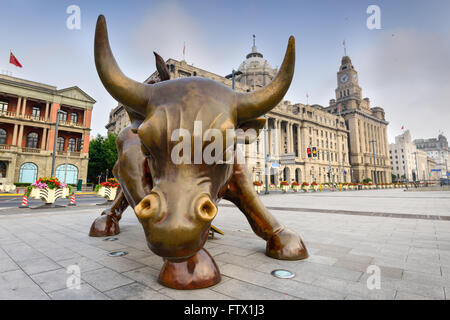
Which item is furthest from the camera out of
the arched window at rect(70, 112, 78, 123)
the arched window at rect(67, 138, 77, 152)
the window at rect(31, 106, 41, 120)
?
the arched window at rect(70, 112, 78, 123)

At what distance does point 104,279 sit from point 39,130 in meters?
41.7

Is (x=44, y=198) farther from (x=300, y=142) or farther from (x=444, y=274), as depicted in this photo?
(x=300, y=142)

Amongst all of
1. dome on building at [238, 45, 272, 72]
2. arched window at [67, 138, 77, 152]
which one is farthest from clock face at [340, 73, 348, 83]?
arched window at [67, 138, 77, 152]

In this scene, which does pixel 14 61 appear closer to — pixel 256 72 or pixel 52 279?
pixel 52 279

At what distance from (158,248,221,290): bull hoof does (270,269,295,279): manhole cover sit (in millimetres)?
672

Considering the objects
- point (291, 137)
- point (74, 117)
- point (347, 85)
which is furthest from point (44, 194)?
point (347, 85)

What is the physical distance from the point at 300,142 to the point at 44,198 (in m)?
60.7

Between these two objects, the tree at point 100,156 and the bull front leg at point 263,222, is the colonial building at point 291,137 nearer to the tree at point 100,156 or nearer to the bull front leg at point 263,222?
the tree at point 100,156

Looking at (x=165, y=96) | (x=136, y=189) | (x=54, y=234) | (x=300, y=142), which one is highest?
(x=300, y=142)

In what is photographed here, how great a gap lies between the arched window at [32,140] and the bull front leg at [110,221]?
38.6m

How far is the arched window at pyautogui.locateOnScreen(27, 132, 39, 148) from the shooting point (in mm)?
33375

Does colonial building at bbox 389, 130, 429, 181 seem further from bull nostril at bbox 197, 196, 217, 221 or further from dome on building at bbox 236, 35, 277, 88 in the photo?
bull nostril at bbox 197, 196, 217, 221

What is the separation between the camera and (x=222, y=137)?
1.83 meters

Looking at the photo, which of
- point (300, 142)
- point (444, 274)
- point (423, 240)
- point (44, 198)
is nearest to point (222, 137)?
point (444, 274)
